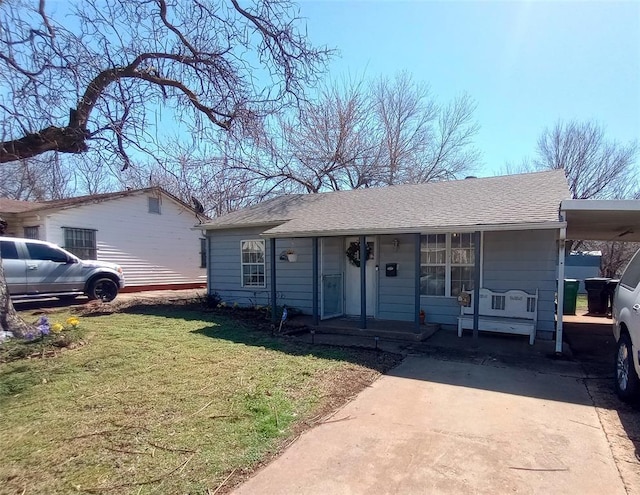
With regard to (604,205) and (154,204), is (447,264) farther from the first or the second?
(154,204)

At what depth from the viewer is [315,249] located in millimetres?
8594

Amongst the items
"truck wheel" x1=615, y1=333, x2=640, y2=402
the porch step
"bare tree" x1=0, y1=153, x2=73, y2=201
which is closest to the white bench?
the porch step

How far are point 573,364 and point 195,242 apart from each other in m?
15.8

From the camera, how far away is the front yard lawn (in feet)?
9.50

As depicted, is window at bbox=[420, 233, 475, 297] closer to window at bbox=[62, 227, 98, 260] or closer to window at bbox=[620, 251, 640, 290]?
window at bbox=[620, 251, 640, 290]

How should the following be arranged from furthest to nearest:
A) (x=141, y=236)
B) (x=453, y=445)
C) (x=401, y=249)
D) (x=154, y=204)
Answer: (x=154, y=204) → (x=141, y=236) → (x=401, y=249) → (x=453, y=445)

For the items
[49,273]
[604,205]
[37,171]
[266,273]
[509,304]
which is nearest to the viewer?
[604,205]

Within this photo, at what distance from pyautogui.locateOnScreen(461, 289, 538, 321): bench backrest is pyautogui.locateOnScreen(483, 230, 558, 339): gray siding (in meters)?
0.21

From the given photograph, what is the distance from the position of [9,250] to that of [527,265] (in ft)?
39.4

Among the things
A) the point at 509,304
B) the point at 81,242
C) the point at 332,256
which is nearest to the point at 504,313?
the point at 509,304

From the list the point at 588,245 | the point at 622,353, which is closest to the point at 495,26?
the point at 622,353

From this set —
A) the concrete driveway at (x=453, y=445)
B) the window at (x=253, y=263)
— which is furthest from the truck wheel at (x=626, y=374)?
the window at (x=253, y=263)

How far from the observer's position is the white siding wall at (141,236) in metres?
14.2

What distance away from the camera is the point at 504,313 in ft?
25.3
